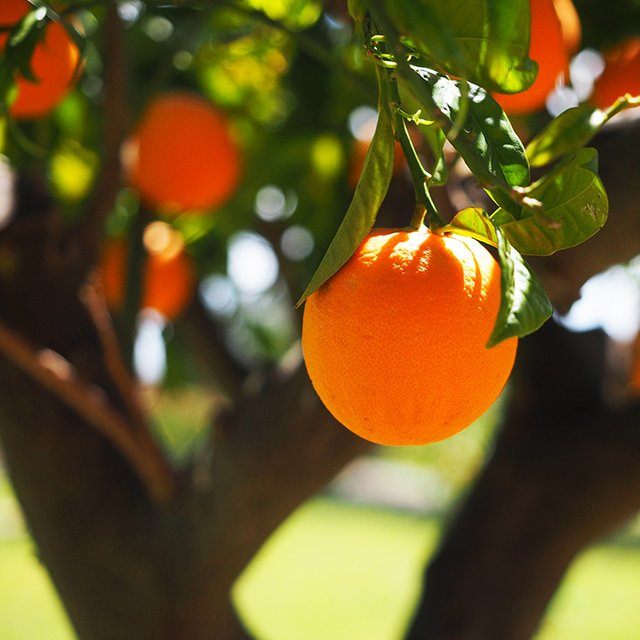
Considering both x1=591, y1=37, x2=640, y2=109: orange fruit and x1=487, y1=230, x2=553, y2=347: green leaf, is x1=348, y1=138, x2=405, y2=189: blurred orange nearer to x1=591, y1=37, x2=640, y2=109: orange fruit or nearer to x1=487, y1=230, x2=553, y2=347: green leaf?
x1=591, y1=37, x2=640, y2=109: orange fruit

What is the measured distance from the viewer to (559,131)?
0.45 metres

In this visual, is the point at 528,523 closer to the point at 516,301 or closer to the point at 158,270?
the point at 158,270

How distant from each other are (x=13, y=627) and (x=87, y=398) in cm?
374

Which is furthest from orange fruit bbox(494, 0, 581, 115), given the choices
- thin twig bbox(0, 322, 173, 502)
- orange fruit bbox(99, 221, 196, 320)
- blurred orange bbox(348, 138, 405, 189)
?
orange fruit bbox(99, 221, 196, 320)

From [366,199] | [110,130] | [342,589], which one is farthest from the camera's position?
[342,589]

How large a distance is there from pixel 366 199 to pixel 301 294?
52cm

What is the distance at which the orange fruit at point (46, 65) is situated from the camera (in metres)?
0.70

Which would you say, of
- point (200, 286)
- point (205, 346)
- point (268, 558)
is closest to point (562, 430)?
point (205, 346)

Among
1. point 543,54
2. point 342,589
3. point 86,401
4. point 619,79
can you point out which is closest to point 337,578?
point 342,589

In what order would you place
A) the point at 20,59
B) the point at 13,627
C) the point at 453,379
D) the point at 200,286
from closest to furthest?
the point at 453,379 → the point at 20,59 → the point at 200,286 → the point at 13,627

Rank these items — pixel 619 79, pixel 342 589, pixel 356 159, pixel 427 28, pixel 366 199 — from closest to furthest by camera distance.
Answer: pixel 427 28
pixel 366 199
pixel 619 79
pixel 356 159
pixel 342 589

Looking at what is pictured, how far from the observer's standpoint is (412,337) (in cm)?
44

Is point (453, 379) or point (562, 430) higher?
point (453, 379)

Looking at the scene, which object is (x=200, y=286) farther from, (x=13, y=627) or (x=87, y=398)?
(x=13, y=627)
